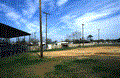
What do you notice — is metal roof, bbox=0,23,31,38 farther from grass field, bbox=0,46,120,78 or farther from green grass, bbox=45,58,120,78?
green grass, bbox=45,58,120,78

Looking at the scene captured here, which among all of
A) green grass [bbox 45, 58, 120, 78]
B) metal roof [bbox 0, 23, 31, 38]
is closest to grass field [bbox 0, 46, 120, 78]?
green grass [bbox 45, 58, 120, 78]

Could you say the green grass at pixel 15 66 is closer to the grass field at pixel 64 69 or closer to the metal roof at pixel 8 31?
the grass field at pixel 64 69

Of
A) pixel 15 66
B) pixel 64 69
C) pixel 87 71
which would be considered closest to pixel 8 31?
pixel 15 66

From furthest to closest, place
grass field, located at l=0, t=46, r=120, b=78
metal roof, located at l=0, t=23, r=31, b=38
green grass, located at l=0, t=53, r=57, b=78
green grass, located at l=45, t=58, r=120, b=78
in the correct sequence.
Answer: metal roof, located at l=0, t=23, r=31, b=38, green grass, located at l=0, t=53, r=57, b=78, grass field, located at l=0, t=46, r=120, b=78, green grass, located at l=45, t=58, r=120, b=78

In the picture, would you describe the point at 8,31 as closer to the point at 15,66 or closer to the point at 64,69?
the point at 15,66

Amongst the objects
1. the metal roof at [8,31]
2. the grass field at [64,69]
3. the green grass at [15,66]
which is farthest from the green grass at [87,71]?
the metal roof at [8,31]

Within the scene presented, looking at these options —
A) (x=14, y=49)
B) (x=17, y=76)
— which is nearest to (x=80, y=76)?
(x=17, y=76)

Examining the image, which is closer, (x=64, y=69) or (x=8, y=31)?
(x=64, y=69)

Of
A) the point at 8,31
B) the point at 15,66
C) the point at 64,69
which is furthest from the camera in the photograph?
the point at 8,31

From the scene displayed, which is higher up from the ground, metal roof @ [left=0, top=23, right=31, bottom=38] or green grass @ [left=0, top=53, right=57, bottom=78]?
metal roof @ [left=0, top=23, right=31, bottom=38]

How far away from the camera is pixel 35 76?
3896 mm

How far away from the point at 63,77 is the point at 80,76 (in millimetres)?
980

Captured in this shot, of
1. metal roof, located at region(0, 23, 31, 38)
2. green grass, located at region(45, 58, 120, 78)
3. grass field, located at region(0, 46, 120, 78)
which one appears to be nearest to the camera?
green grass, located at region(45, 58, 120, 78)

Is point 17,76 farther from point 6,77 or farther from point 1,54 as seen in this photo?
point 1,54
